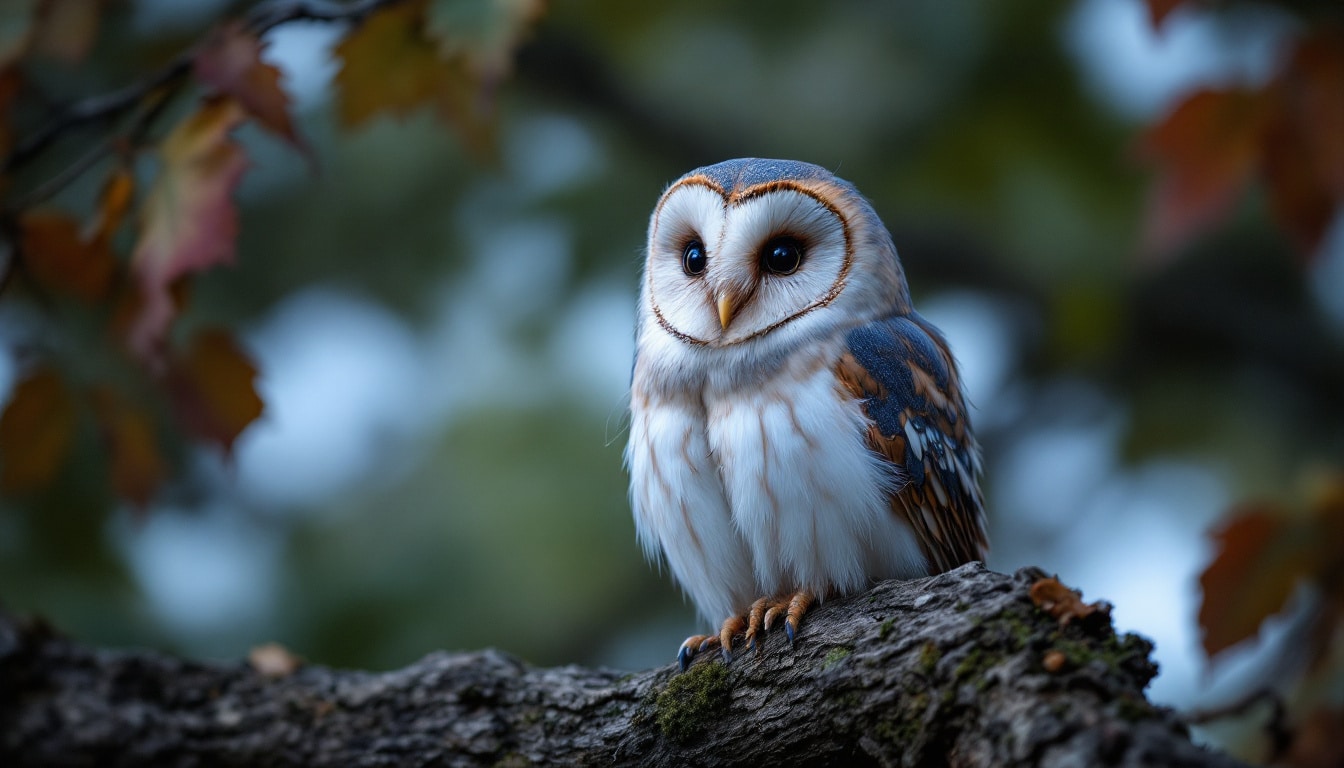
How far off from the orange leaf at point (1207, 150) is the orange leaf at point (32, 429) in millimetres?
3222

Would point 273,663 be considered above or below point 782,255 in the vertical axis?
below

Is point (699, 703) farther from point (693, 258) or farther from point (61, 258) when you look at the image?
point (61, 258)

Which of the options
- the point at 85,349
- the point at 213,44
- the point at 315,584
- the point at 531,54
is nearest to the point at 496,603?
the point at 315,584

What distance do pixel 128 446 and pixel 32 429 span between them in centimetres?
24

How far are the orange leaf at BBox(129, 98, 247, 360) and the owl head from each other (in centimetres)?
113

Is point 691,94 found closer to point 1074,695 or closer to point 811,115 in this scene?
point 811,115

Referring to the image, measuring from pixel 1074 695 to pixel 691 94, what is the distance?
482 cm

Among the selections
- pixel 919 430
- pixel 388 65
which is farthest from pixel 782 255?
pixel 388 65

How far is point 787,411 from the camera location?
2.83m

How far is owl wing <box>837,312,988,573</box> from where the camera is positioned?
2.86 meters

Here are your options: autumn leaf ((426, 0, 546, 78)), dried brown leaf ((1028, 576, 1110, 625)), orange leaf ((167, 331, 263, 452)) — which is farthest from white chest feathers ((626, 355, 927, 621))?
orange leaf ((167, 331, 263, 452))

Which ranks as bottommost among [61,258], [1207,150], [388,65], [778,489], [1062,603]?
[1062,603]

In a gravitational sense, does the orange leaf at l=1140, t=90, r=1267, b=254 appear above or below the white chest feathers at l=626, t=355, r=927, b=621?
above

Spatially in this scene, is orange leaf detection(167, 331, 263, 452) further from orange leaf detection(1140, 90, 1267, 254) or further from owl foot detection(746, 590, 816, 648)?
orange leaf detection(1140, 90, 1267, 254)
